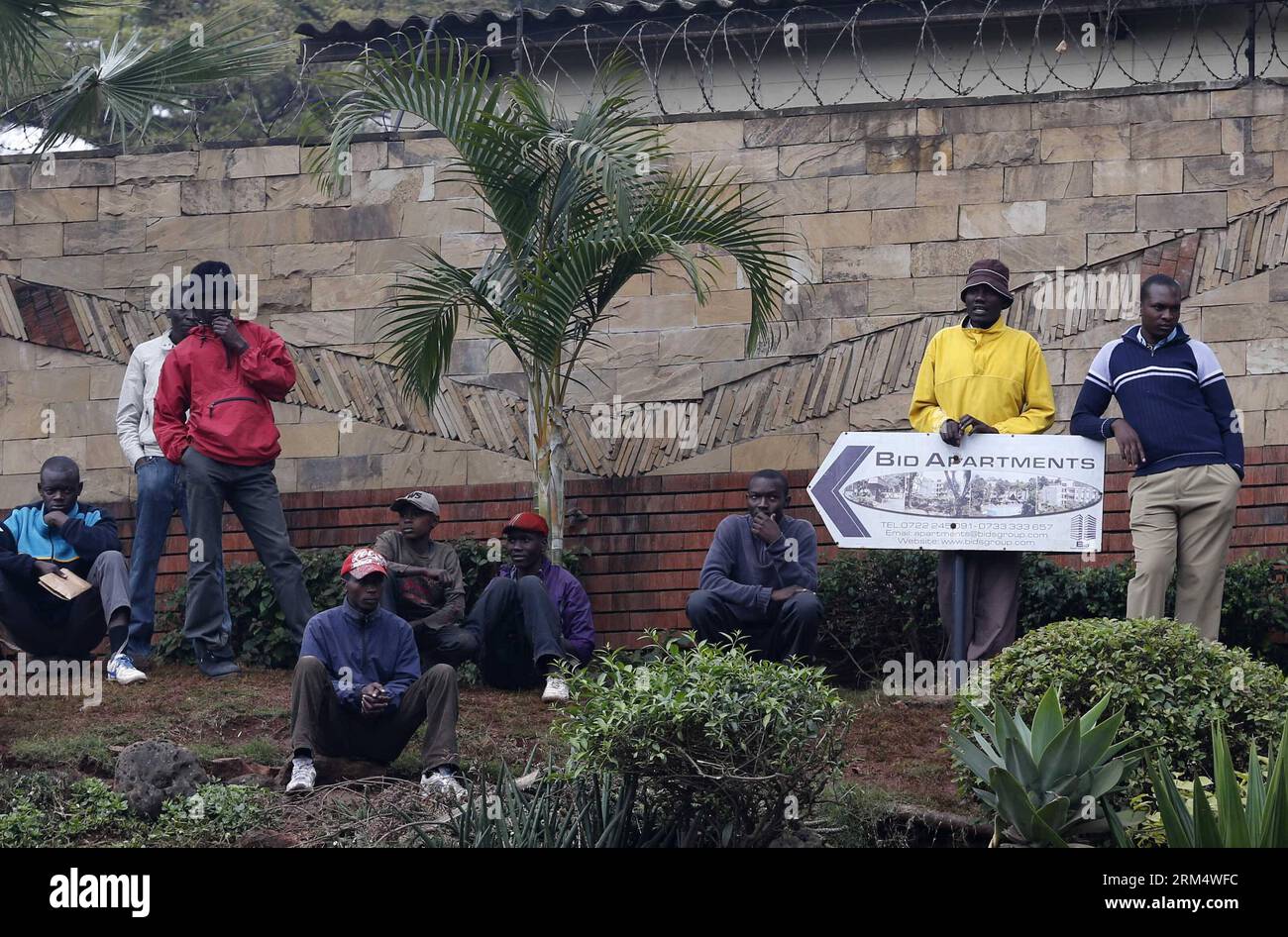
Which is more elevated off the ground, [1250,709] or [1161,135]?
[1161,135]

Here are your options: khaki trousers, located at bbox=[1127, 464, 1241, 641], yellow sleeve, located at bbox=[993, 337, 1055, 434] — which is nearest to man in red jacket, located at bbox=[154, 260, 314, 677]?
yellow sleeve, located at bbox=[993, 337, 1055, 434]

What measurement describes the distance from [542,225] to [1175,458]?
13.4 feet

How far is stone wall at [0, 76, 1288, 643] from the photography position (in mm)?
12148

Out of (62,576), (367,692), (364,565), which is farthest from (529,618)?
(62,576)

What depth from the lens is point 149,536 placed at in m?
11.0

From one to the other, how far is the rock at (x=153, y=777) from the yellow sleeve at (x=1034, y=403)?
4.42m

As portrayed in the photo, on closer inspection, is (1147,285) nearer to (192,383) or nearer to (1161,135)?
(1161,135)

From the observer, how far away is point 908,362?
12.3 metres

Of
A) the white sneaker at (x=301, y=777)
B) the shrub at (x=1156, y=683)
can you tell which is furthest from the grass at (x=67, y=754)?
the shrub at (x=1156, y=683)

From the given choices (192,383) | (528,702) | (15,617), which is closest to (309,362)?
(192,383)
